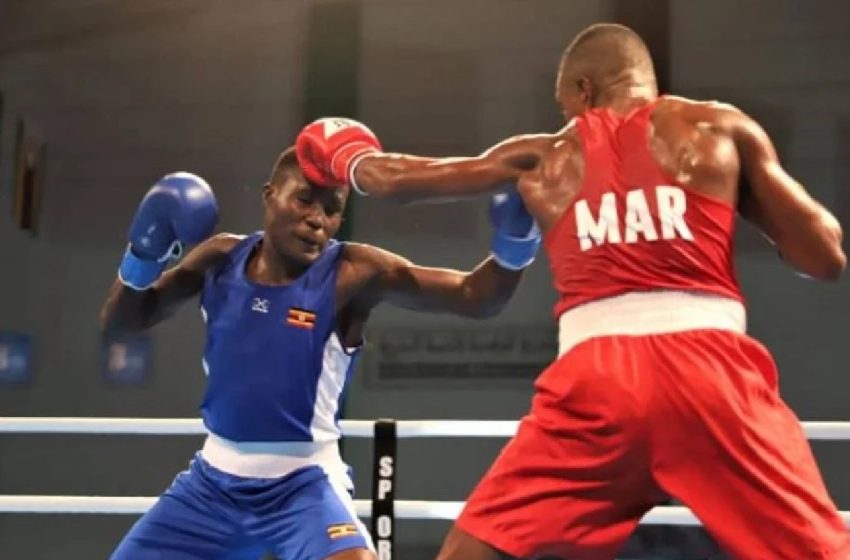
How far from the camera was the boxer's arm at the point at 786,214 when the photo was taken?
4.93ft

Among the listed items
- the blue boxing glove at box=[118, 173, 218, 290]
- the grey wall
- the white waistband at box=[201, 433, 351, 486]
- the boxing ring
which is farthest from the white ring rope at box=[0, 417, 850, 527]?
the grey wall

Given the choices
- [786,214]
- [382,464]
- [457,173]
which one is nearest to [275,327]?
[382,464]

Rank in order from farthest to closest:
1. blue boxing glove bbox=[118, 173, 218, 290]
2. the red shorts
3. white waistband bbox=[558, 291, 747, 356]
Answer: blue boxing glove bbox=[118, 173, 218, 290]
white waistband bbox=[558, 291, 747, 356]
the red shorts

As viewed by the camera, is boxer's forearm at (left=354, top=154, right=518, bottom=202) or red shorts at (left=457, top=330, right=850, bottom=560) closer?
red shorts at (left=457, top=330, right=850, bottom=560)

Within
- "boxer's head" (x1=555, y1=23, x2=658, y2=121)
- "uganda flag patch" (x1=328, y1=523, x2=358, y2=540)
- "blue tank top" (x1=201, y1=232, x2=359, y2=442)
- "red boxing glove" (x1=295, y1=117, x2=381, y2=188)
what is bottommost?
"uganda flag patch" (x1=328, y1=523, x2=358, y2=540)

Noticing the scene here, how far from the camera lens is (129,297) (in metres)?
2.19

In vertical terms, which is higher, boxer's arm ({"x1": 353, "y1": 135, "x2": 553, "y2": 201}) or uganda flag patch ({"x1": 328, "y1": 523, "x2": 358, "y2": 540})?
boxer's arm ({"x1": 353, "y1": 135, "x2": 553, "y2": 201})

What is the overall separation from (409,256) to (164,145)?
1542mm

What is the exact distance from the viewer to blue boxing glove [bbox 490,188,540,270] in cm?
196

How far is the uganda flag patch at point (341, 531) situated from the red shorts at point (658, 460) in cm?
43

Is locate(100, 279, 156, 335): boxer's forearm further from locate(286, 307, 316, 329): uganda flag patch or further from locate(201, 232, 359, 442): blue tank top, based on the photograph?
locate(286, 307, 316, 329): uganda flag patch

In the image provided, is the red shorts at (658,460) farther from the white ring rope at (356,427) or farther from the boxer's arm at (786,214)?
the white ring rope at (356,427)

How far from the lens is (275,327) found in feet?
6.83

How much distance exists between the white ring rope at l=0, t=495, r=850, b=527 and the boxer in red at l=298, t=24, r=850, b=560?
0.83 m
